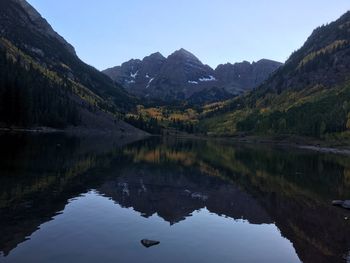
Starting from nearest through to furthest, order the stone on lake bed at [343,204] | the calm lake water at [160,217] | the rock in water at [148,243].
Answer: the calm lake water at [160,217] < the rock in water at [148,243] < the stone on lake bed at [343,204]

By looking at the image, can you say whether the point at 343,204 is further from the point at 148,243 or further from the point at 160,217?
the point at 148,243

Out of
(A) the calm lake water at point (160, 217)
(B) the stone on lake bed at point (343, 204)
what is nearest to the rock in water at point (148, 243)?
(A) the calm lake water at point (160, 217)

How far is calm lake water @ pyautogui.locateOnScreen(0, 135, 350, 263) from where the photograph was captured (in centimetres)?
3020

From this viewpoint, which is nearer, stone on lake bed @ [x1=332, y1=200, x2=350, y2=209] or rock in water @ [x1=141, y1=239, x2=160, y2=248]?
rock in water @ [x1=141, y1=239, x2=160, y2=248]

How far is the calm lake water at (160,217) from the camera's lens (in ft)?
99.1

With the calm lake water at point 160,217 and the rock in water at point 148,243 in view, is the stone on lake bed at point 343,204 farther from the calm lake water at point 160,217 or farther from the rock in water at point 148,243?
the rock in water at point 148,243

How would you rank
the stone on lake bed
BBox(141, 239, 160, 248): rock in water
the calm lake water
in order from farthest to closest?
the stone on lake bed
BBox(141, 239, 160, 248): rock in water
the calm lake water

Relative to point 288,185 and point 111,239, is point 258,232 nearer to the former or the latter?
point 111,239

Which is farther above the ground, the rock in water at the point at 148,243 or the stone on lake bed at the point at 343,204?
the stone on lake bed at the point at 343,204

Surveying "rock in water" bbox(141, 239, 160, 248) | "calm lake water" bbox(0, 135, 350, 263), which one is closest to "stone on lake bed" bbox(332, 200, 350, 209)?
"calm lake water" bbox(0, 135, 350, 263)

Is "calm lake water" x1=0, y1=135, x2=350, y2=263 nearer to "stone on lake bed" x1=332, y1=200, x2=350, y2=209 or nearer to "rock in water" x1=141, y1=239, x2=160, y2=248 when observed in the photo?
"rock in water" x1=141, y1=239, x2=160, y2=248

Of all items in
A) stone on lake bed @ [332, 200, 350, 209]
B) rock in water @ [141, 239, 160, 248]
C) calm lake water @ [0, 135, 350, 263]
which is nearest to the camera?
calm lake water @ [0, 135, 350, 263]

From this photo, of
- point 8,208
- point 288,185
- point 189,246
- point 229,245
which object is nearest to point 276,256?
point 229,245

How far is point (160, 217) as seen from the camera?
140 ft
